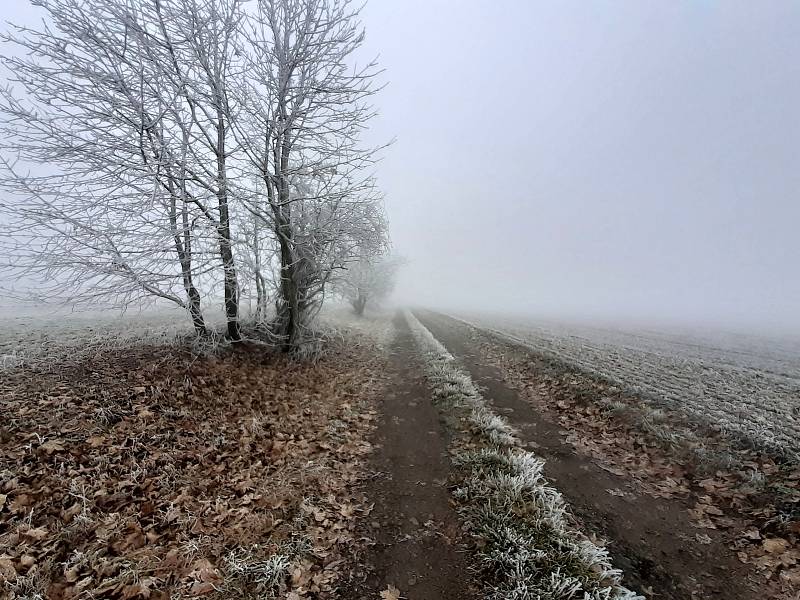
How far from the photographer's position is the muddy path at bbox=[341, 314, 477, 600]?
3684mm

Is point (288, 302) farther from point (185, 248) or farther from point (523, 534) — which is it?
point (523, 534)

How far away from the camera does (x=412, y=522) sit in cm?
464

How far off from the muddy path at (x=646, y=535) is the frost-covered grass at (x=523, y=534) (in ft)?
1.09

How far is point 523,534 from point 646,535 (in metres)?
1.82

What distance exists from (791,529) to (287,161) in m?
12.9

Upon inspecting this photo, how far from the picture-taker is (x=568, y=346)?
→ 17.1 meters

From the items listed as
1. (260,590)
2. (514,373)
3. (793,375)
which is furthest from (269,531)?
(793,375)

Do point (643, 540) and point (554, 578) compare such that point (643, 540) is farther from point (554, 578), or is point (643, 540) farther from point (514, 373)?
point (514, 373)

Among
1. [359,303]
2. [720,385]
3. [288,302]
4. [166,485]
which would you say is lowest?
[166,485]

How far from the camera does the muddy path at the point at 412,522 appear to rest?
3.68 m

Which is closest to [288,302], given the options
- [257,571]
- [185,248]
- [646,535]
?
[185,248]

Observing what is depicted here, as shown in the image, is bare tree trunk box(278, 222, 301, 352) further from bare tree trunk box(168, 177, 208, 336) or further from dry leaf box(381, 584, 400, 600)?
dry leaf box(381, 584, 400, 600)

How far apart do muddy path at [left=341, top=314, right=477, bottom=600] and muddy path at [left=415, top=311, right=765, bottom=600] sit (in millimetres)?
1911

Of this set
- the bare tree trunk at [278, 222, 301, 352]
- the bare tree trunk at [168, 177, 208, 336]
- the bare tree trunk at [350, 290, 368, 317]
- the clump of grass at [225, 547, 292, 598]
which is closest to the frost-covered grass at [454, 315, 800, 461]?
the clump of grass at [225, 547, 292, 598]
